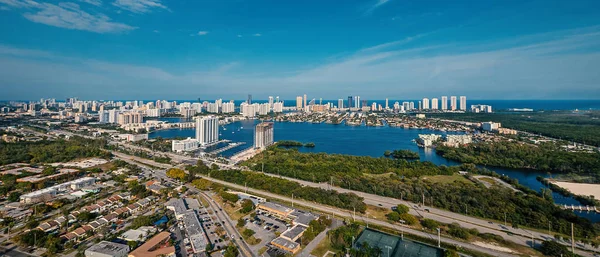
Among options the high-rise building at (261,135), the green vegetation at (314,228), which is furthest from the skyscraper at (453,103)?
the green vegetation at (314,228)

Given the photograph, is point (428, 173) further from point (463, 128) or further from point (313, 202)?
point (463, 128)

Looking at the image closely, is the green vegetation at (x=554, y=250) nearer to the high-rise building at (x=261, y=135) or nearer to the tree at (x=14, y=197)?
the tree at (x=14, y=197)

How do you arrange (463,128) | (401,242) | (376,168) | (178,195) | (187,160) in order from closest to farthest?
(401,242)
(178,195)
(376,168)
(187,160)
(463,128)

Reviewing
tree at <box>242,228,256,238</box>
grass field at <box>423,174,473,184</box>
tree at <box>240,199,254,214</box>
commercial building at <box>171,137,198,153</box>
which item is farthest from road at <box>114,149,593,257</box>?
commercial building at <box>171,137,198,153</box>

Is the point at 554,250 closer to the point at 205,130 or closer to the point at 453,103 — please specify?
the point at 205,130

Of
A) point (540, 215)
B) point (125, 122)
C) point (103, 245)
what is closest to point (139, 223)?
point (103, 245)

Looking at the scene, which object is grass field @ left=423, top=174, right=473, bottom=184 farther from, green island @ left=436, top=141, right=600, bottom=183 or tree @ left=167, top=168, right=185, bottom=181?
tree @ left=167, top=168, right=185, bottom=181

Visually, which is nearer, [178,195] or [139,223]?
[139,223]
